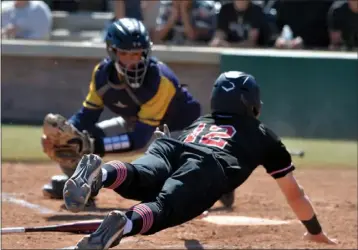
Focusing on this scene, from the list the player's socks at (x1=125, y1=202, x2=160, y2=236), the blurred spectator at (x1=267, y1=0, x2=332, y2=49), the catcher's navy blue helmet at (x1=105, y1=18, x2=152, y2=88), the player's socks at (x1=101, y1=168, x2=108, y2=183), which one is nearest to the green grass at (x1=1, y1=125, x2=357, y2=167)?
the blurred spectator at (x1=267, y1=0, x2=332, y2=49)

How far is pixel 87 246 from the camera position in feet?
14.2

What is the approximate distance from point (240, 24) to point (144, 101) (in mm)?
5809

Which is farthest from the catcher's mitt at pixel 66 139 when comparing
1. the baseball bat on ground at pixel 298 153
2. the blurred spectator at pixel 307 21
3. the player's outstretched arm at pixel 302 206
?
the blurred spectator at pixel 307 21

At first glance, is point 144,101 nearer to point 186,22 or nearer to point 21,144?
point 21,144

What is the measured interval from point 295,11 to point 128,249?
7.87 metres

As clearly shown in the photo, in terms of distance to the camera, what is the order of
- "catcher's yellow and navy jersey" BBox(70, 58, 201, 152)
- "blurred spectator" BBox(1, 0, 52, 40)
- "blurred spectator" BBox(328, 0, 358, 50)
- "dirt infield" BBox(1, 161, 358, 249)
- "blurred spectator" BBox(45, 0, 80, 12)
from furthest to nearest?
"blurred spectator" BBox(45, 0, 80, 12) → "blurred spectator" BBox(1, 0, 52, 40) → "blurred spectator" BBox(328, 0, 358, 50) → "catcher's yellow and navy jersey" BBox(70, 58, 201, 152) → "dirt infield" BBox(1, 161, 358, 249)

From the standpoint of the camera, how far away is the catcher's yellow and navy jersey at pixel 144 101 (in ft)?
24.6

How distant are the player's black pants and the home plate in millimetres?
1991

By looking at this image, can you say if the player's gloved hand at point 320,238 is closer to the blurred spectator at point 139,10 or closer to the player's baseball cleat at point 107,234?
the player's baseball cleat at point 107,234

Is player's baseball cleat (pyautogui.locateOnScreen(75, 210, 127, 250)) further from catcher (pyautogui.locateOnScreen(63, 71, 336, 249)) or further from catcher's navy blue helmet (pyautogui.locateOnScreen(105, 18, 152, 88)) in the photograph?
catcher's navy blue helmet (pyautogui.locateOnScreen(105, 18, 152, 88))

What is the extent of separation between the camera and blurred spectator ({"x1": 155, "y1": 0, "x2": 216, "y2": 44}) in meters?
13.2

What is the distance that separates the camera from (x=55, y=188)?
25.8 feet

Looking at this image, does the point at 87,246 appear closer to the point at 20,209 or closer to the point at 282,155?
the point at 282,155

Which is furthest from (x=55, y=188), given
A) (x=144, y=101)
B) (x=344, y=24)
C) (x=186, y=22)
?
(x=344, y=24)
